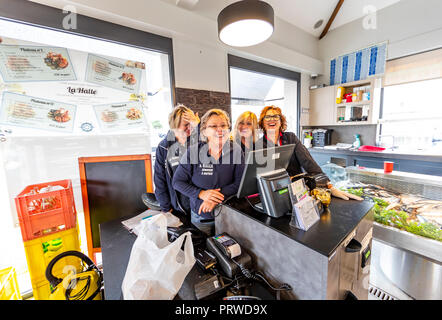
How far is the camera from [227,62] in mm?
2865

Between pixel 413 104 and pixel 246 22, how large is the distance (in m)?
3.54

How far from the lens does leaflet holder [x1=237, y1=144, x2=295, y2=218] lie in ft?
2.93

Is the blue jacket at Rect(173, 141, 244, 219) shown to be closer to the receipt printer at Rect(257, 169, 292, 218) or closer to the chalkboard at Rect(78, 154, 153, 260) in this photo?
the receipt printer at Rect(257, 169, 292, 218)

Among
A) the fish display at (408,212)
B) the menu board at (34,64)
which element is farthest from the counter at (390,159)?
the menu board at (34,64)

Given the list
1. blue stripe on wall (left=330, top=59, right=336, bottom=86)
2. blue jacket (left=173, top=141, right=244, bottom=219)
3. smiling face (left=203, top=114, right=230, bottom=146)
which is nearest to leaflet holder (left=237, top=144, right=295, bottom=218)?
blue jacket (left=173, top=141, right=244, bottom=219)

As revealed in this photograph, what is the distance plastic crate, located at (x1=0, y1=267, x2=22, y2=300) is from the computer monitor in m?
1.70

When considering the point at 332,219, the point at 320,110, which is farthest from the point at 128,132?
the point at 320,110

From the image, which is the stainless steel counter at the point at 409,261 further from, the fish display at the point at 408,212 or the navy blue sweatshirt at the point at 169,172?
the navy blue sweatshirt at the point at 169,172

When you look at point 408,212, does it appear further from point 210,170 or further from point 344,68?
point 344,68

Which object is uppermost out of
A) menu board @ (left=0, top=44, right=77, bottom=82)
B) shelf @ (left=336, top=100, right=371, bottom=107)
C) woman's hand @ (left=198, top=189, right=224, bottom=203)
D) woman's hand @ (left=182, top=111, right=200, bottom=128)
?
menu board @ (left=0, top=44, right=77, bottom=82)

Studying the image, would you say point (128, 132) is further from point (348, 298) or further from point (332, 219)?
point (348, 298)

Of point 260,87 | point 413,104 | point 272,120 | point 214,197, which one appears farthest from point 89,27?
point 413,104

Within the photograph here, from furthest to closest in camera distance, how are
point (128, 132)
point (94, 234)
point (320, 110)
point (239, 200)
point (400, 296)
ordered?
point (320, 110) → point (128, 132) → point (94, 234) → point (400, 296) → point (239, 200)

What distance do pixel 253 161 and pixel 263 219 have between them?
276 mm
